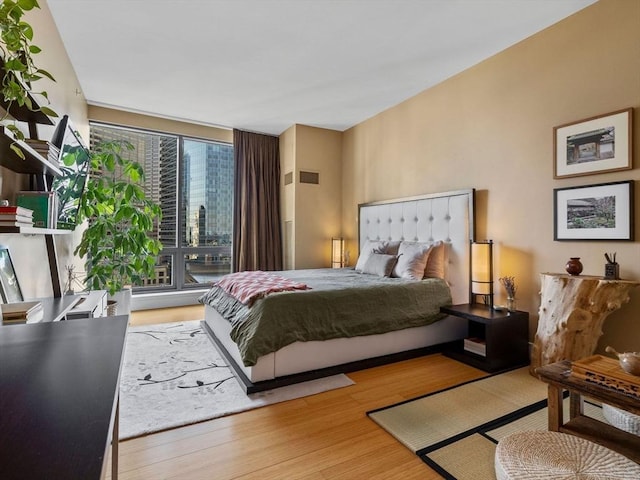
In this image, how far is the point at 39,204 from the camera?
6.34 feet

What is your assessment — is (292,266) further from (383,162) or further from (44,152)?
(44,152)

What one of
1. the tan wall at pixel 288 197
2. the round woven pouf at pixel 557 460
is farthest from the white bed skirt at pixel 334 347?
the tan wall at pixel 288 197

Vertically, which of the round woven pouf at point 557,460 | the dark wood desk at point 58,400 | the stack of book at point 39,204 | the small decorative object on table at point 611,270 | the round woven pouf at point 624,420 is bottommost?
the round woven pouf at point 624,420

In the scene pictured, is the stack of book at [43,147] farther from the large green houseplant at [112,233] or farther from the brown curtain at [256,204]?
the brown curtain at [256,204]

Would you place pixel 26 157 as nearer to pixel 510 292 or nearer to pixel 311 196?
pixel 510 292

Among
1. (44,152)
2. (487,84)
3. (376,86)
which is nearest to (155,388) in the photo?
(44,152)

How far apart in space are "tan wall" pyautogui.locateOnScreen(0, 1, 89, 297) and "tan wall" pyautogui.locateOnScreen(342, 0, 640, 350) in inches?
143

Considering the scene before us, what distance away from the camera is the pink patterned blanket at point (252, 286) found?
2523 mm

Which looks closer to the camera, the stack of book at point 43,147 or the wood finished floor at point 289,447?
the wood finished floor at point 289,447

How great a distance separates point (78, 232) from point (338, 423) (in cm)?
379

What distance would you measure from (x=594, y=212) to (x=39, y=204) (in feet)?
12.3

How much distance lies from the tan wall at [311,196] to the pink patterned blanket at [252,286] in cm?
194

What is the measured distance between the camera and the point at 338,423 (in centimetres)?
198

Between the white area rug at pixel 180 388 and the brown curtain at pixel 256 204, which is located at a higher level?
the brown curtain at pixel 256 204
